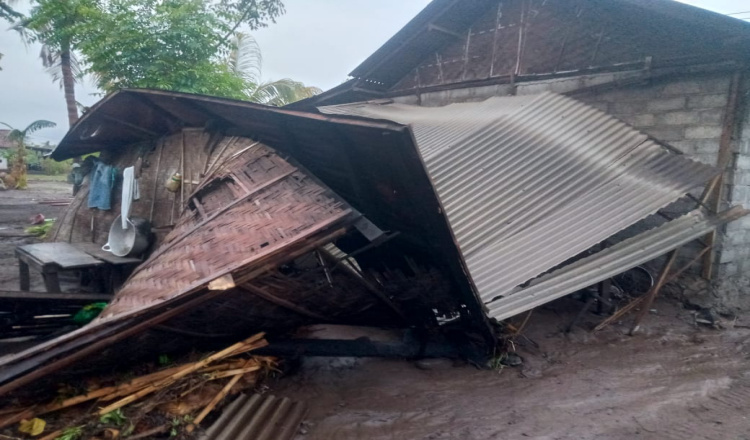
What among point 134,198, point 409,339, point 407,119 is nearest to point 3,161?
point 134,198

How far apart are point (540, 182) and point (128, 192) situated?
18.4ft

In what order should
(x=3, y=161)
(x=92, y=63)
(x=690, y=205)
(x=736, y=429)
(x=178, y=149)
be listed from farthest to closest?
(x=3, y=161) → (x=92, y=63) → (x=178, y=149) → (x=690, y=205) → (x=736, y=429)

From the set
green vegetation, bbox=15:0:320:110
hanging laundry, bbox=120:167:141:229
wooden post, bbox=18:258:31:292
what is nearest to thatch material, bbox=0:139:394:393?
hanging laundry, bbox=120:167:141:229

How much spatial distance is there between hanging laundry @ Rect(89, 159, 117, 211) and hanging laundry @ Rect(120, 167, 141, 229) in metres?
0.65

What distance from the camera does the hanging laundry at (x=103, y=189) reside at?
7535 millimetres

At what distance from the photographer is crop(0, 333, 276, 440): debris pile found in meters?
3.18

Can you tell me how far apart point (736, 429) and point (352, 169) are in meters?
3.31

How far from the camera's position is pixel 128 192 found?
683 centimetres

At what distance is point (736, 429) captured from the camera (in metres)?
3.23

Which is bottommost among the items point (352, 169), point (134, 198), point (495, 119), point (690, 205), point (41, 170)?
point (41, 170)

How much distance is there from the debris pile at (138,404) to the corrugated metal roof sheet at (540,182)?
87.4 inches

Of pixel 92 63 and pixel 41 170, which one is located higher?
pixel 92 63

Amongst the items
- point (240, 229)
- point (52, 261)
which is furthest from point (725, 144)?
point (52, 261)

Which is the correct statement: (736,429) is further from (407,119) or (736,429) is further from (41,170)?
(41,170)
